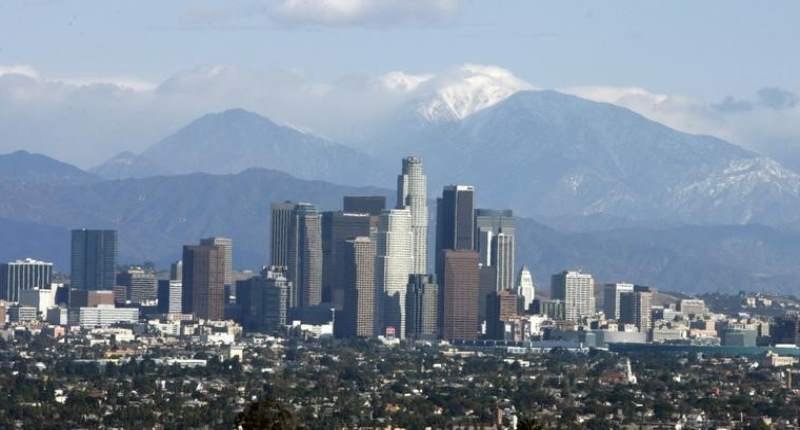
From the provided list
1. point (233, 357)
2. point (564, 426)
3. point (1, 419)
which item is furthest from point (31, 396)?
point (233, 357)

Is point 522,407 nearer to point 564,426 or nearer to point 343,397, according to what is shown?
point 343,397

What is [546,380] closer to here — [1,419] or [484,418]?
[484,418]

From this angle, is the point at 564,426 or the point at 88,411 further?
the point at 88,411

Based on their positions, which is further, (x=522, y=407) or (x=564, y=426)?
(x=522, y=407)

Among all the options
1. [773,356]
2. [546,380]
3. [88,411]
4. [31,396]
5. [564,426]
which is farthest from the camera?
[773,356]

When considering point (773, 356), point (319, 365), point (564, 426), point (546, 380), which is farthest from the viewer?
point (773, 356)

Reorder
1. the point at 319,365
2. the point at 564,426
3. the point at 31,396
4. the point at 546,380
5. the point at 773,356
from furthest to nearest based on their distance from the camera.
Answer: the point at 773,356, the point at 319,365, the point at 546,380, the point at 31,396, the point at 564,426

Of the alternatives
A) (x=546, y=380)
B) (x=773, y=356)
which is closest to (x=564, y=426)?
(x=546, y=380)

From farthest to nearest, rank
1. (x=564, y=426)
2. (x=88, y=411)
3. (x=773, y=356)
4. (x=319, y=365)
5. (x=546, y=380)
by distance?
(x=773, y=356), (x=319, y=365), (x=546, y=380), (x=88, y=411), (x=564, y=426)
